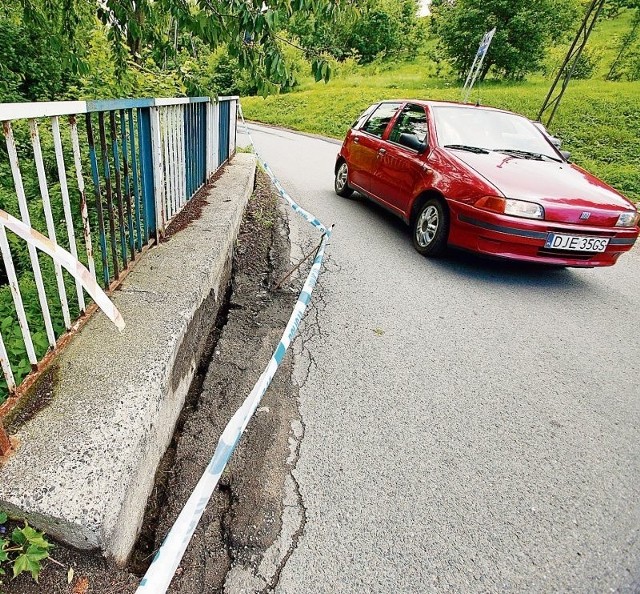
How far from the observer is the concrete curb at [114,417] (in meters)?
1.35

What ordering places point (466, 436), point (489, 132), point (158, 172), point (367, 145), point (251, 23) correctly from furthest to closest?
point (367, 145) < point (489, 132) < point (158, 172) < point (251, 23) < point (466, 436)

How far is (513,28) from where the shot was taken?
2275 centimetres

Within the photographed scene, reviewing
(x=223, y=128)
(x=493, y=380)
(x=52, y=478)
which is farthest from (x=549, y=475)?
(x=223, y=128)

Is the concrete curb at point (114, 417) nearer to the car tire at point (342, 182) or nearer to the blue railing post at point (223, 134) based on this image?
the blue railing post at point (223, 134)

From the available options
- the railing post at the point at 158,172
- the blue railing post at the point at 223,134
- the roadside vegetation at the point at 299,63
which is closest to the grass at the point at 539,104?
the roadside vegetation at the point at 299,63

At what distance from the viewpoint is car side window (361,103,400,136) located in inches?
235

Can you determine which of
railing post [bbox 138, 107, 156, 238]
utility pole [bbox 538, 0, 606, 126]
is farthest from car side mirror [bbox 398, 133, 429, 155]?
utility pole [bbox 538, 0, 606, 126]

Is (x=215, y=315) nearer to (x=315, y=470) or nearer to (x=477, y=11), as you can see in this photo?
(x=315, y=470)

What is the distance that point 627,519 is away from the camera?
1.97 metres

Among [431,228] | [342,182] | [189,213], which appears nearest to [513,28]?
[342,182]

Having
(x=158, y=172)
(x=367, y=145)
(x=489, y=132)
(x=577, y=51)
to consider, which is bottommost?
(x=367, y=145)

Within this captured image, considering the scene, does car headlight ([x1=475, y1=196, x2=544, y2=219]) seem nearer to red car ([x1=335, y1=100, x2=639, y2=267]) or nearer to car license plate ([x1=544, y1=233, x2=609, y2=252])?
red car ([x1=335, y1=100, x2=639, y2=267])

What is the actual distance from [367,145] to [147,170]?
12.6 ft

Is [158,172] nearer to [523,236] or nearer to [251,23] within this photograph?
[251,23]
